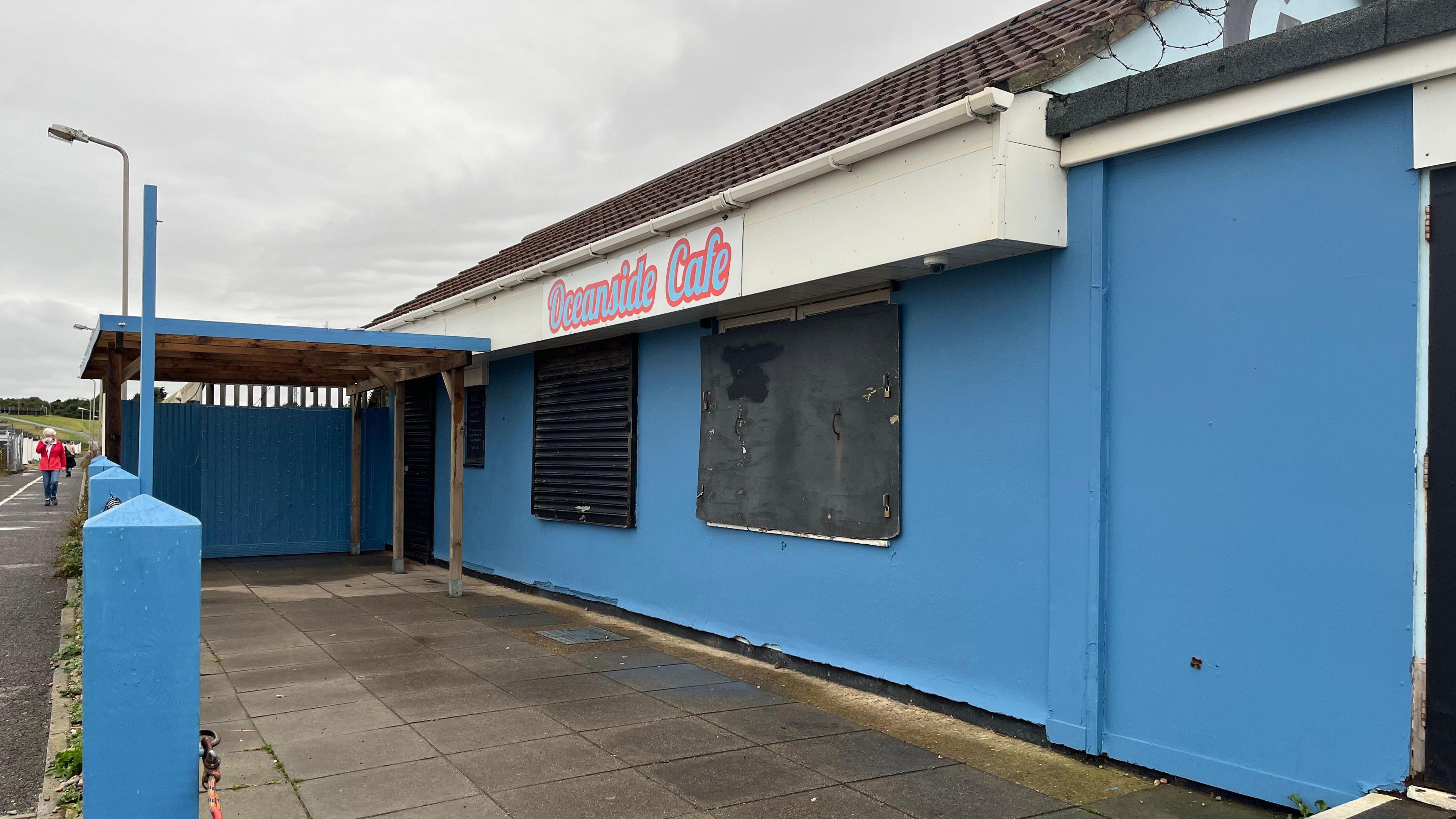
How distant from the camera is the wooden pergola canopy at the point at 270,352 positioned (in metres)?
9.42

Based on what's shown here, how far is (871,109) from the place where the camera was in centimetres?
705

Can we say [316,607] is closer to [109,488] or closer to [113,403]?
[113,403]

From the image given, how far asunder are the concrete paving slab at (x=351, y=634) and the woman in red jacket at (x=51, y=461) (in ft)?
61.3

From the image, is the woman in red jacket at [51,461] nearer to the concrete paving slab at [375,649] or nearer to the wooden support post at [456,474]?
the wooden support post at [456,474]

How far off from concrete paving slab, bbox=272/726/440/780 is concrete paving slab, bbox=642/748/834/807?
1279 millimetres

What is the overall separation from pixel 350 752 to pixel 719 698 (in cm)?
226

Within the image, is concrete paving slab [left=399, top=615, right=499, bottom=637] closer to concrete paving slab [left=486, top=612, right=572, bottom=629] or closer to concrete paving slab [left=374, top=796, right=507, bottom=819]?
concrete paving slab [left=486, top=612, right=572, bottom=629]

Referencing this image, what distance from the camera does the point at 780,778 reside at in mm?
4852

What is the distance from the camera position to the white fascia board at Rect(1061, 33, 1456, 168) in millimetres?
3895

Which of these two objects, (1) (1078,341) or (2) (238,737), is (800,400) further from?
(2) (238,737)

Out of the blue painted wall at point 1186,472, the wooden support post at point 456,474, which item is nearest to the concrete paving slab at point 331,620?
the wooden support post at point 456,474

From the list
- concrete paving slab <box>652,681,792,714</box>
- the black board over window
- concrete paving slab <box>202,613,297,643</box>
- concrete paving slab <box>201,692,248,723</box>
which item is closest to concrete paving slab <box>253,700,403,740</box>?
concrete paving slab <box>201,692,248,723</box>

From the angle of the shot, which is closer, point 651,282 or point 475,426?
point 651,282

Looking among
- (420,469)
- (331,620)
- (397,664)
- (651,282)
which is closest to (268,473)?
(420,469)
